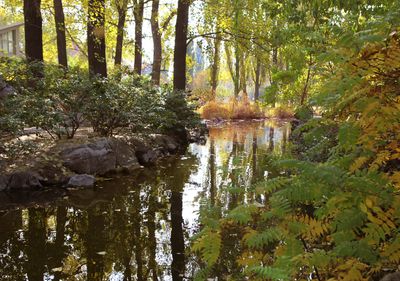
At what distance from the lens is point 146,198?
23.0 ft

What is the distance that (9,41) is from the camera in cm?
2964

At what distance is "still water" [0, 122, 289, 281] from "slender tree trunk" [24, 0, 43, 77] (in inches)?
233

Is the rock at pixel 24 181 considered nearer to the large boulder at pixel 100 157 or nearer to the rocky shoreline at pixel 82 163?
the rocky shoreline at pixel 82 163

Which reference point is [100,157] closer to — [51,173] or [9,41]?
[51,173]

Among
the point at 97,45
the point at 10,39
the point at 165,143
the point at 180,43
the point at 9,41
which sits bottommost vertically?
the point at 165,143

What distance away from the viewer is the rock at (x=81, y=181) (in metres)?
7.65

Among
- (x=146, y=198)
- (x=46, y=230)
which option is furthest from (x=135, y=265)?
(x=146, y=198)

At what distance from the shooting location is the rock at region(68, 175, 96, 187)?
7.65 m

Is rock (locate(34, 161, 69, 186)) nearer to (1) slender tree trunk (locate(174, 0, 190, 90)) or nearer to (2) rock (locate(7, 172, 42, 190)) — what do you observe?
(2) rock (locate(7, 172, 42, 190))

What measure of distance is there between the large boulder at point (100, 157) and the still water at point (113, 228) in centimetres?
47

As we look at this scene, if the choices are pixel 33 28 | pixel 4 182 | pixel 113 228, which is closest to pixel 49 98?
pixel 4 182

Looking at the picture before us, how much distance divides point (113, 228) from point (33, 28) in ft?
29.1

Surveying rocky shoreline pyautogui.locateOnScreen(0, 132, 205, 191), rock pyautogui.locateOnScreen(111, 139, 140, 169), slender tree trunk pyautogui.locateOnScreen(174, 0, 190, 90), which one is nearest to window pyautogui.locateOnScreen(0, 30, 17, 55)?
slender tree trunk pyautogui.locateOnScreen(174, 0, 190, 90)

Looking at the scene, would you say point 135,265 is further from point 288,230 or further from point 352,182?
point 352,182
